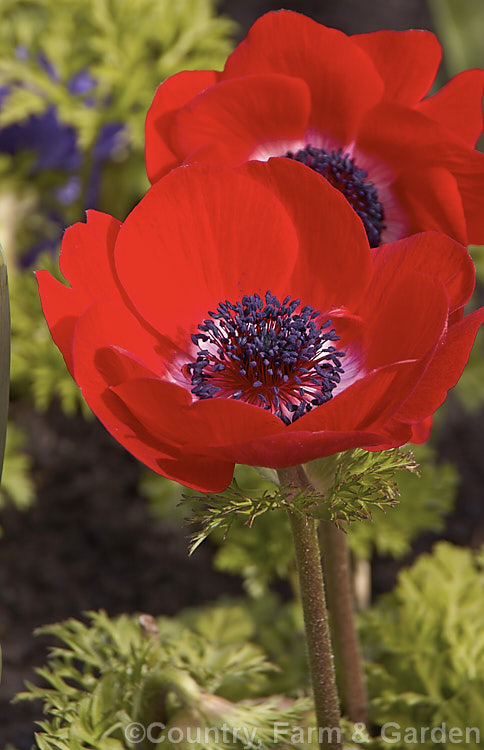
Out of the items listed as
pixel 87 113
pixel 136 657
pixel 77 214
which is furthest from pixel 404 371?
pixel 77 214

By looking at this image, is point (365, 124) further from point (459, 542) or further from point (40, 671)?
point (459, 542)

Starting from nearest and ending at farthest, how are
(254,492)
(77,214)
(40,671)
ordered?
(254,492), (40,671), (77,214)

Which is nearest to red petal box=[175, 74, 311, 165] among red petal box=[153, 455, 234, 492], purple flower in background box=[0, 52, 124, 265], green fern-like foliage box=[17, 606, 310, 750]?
red petal box=[153, 455, 234, 492]

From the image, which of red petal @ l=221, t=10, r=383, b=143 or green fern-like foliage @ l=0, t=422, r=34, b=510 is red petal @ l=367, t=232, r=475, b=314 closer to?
red petal @ l=221, t=10, r=383, b=143

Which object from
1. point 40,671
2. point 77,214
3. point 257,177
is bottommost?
point 40,671

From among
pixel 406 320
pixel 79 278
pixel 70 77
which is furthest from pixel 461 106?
pixel 70 77

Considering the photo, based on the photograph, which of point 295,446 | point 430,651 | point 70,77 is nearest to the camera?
point 295,446

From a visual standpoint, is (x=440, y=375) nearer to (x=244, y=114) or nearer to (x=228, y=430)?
(x=228, y=430)
